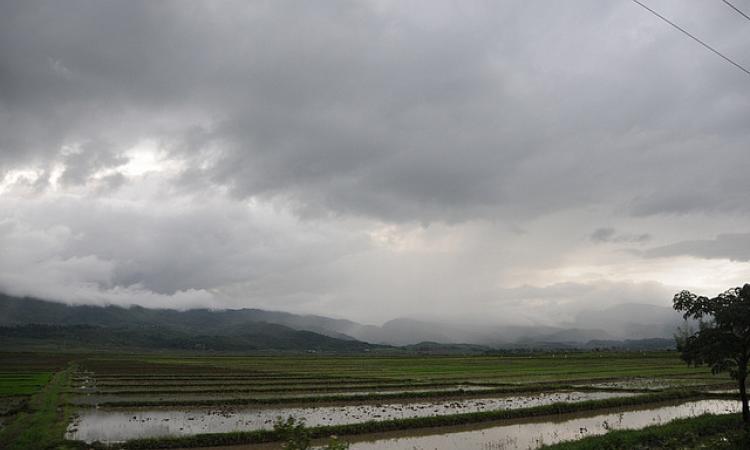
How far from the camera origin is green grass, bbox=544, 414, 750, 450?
48.4ft

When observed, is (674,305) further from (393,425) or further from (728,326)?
(393,425)

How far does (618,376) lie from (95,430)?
152ft

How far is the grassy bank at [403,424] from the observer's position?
1912 cm

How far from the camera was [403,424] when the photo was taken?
22.5m

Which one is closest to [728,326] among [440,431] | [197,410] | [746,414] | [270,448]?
[746,414]

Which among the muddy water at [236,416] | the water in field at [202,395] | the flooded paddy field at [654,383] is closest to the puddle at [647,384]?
the flooded paddy field at [654,383]

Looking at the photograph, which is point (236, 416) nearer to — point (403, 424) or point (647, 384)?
point (403, 424)

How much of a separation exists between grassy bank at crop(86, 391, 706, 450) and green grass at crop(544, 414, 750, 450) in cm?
774

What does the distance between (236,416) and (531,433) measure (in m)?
15.4

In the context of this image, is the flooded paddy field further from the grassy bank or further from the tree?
the tree

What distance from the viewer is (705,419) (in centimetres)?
1962

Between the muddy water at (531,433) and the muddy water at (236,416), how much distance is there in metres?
4.17

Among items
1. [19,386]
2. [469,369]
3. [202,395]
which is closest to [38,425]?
[202,395]

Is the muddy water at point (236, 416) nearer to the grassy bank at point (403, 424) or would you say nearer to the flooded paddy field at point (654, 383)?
the grassy bank at point (403, 424)
